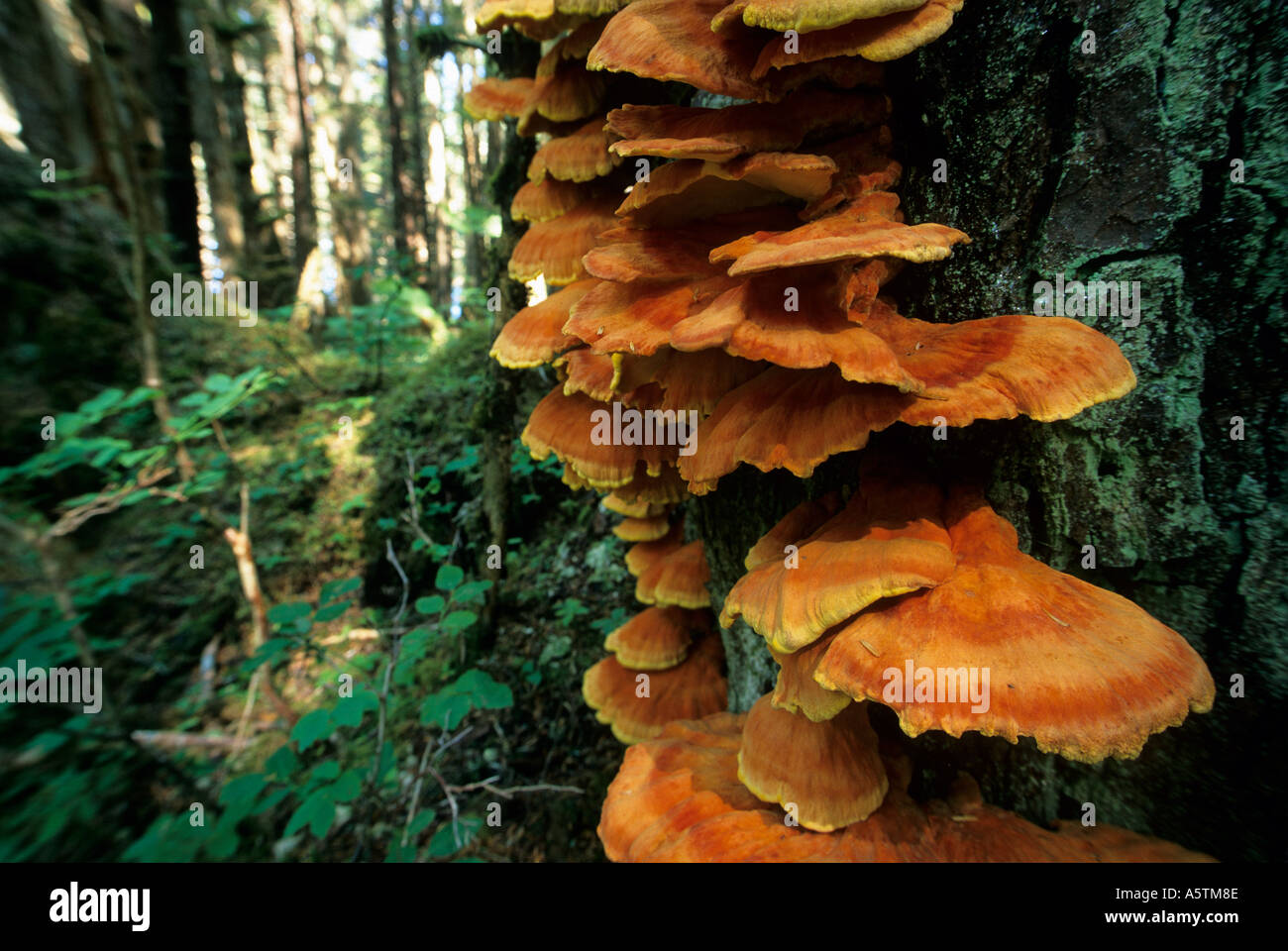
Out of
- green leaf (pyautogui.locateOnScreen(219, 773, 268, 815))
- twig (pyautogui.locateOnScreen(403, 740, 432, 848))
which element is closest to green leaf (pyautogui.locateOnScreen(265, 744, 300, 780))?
green leaf (pyautogui.locateOnScreen(219, 773, 268, 815))

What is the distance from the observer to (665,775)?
1.70m

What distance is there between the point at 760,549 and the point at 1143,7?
140 centimetres

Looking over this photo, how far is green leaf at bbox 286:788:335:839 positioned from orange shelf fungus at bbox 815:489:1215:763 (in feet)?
8.21

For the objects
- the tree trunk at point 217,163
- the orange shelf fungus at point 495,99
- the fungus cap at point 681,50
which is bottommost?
the fungus cap at point 681,50

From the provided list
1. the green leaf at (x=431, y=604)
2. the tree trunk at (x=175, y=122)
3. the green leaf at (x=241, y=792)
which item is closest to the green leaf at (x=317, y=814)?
the green leaf at (x=241, y=792)

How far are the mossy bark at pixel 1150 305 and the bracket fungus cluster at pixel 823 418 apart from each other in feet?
0.45

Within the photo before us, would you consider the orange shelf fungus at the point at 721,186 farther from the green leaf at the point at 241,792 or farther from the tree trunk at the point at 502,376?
the green leaf at the point at 241,792

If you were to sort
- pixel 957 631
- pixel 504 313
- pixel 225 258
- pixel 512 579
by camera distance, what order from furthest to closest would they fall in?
pixel 225 258
pixel 512 579
pixel 504 313
pixel 957 631

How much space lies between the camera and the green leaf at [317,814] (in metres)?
2.52

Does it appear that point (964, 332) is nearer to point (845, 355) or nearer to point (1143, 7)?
point (845, 355)

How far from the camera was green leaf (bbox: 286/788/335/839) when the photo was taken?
99.0 inches

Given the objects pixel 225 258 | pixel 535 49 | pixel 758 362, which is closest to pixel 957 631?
pixel 758 362

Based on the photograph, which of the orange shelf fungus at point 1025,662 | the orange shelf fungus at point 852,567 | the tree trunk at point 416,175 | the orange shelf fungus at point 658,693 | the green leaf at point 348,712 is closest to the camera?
the orange shelf fungus at point 1025,662

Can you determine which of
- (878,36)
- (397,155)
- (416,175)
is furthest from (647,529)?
(416,175)
